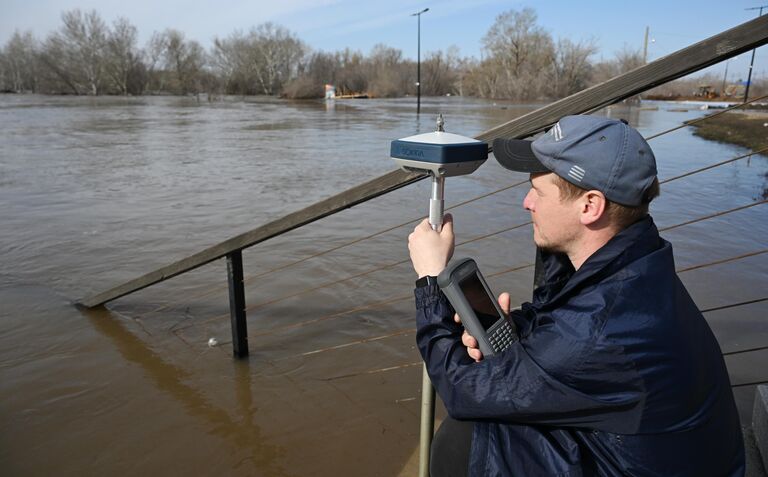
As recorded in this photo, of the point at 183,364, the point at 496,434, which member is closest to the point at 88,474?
the point at 183,364

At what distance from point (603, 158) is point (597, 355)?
457 mm

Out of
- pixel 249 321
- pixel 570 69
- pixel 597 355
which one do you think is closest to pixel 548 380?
pixel 597 355

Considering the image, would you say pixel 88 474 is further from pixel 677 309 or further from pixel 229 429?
pixel 677 309

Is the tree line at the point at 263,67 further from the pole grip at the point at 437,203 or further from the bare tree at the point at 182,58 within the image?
the pole grip at the point at 437,203

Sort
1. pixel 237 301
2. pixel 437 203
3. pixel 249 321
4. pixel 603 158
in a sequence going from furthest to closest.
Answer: pixel 249 321 → pixel 237 301 → pixel 437 203 → pixel 603 158

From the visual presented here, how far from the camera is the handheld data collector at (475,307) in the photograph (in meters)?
1.32

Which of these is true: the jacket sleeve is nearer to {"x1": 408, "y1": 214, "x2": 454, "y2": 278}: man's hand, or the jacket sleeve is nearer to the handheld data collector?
the handheld data collector

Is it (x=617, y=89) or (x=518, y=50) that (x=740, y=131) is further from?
(x=518, y=50)

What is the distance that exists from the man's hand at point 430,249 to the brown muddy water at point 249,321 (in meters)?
1.45

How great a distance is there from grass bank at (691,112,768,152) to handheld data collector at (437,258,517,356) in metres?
15.7

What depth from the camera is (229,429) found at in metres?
2.94

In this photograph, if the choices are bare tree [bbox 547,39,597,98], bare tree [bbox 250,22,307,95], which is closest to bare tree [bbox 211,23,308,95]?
bare tree [bbox 250,22,307,95]

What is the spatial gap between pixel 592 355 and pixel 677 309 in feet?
0.75

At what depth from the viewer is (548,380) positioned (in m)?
1.19
